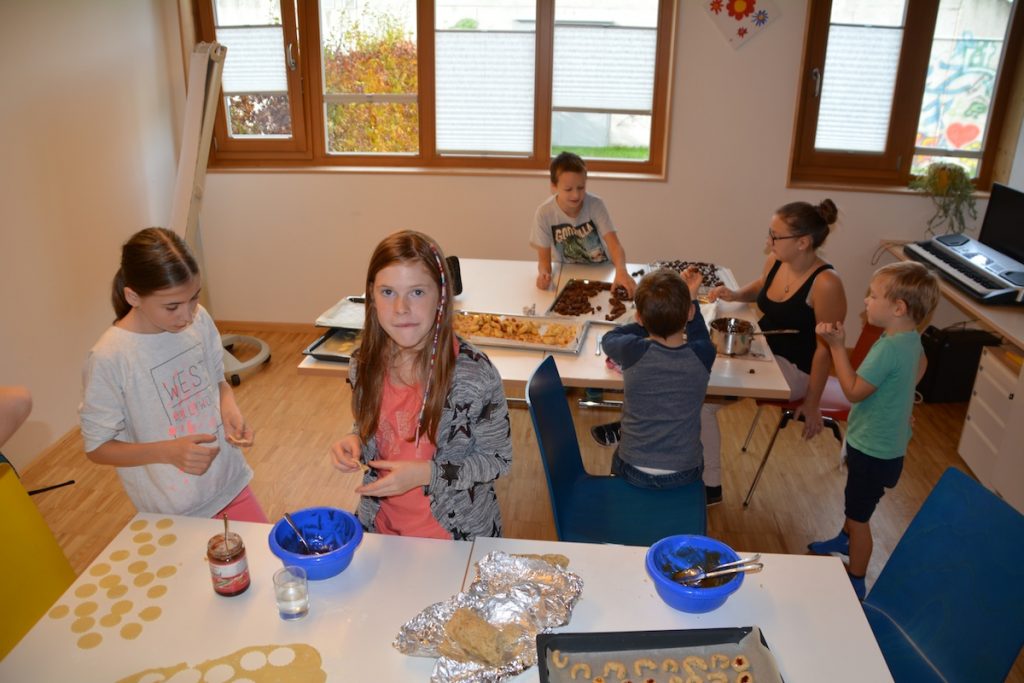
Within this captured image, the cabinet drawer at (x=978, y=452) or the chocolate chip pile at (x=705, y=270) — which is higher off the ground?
the chocolate chip pile at (x=705, y=270)

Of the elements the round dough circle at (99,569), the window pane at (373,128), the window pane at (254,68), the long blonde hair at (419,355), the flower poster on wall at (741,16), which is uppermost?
the flower poster on wall at (741,16)

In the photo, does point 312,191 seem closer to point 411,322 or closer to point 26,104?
point 26,104

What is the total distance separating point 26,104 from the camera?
10.4 ft

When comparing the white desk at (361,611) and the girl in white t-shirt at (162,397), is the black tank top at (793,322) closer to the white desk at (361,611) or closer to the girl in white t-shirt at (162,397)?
the white desk at (361,611)

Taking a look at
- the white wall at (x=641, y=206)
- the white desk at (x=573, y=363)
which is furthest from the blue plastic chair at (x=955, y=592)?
the white wall at (x=641, y=206)

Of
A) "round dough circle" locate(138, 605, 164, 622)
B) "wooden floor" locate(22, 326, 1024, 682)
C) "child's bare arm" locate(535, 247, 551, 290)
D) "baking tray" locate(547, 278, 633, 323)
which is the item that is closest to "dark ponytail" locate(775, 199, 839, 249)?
"baking tray" locate(547, 278, 633, 323)

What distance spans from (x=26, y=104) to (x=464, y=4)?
2356 millimetres

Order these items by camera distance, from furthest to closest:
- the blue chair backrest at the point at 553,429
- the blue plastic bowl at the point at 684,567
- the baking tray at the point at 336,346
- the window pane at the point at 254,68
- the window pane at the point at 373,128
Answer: the window pane at the point at 373,128, the window pane at the point at 254,68, the baking tray at the point at 336,346, the blue chair backrest at the point at 553,429, the blue plastic bowl at the point at 684,567

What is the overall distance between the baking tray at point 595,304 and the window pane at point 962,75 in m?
2.52

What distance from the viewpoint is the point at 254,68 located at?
4.47m

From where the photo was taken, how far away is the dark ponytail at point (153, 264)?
1.68 metres


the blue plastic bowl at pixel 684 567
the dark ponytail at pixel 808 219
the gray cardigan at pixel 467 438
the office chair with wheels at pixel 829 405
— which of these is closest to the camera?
the blue plastic bowl at pixel 684 567

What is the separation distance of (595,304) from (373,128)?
2337 mm

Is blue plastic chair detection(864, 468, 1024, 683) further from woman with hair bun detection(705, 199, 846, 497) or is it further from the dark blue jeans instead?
woman with hair bun detection(705, 199, 846, 497)
